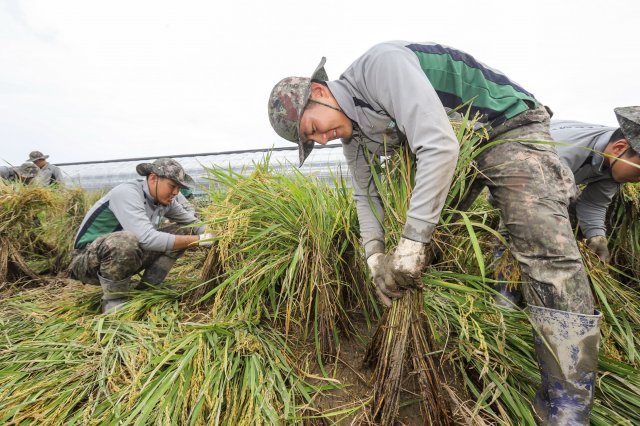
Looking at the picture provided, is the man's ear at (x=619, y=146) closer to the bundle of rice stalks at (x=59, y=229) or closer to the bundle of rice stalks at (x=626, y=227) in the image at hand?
the bundle of rice stalks at (x=626, y=227)

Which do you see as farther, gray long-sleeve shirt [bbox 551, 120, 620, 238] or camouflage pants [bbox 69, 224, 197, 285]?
camouflage pants [bbox 69, 224, 197, 285]

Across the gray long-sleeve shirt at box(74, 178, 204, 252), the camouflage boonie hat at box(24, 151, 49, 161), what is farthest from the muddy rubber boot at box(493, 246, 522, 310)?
the camouflage boonie hat at box(24, 151, 49, 161)

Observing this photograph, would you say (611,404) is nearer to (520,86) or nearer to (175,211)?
(520,86)

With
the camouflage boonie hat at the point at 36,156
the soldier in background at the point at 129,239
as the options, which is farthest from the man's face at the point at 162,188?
the camouflage boonie hat at the point at 36,156

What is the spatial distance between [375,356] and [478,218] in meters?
1.22

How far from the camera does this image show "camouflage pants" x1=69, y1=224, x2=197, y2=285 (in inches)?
102

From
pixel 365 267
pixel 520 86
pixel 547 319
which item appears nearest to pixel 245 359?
Result: pixel 365 267

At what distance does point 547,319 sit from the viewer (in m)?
1.19

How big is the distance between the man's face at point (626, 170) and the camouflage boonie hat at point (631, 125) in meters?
0.13

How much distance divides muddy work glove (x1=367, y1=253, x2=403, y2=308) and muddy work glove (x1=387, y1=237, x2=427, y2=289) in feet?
0.17

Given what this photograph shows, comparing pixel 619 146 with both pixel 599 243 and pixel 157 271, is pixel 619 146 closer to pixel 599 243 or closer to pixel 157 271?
pixel 599 243

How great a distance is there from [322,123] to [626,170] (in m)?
1.82

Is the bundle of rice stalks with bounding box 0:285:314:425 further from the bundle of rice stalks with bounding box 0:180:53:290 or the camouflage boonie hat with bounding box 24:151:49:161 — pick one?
the camouflage boonie hat with bounding box 24:151:49:161

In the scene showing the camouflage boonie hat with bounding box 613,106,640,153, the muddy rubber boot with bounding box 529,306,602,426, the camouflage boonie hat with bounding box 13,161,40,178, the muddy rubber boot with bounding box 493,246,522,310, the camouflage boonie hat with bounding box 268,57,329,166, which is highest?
the camouflage boonie hat with bounding box 268,57,329,166
